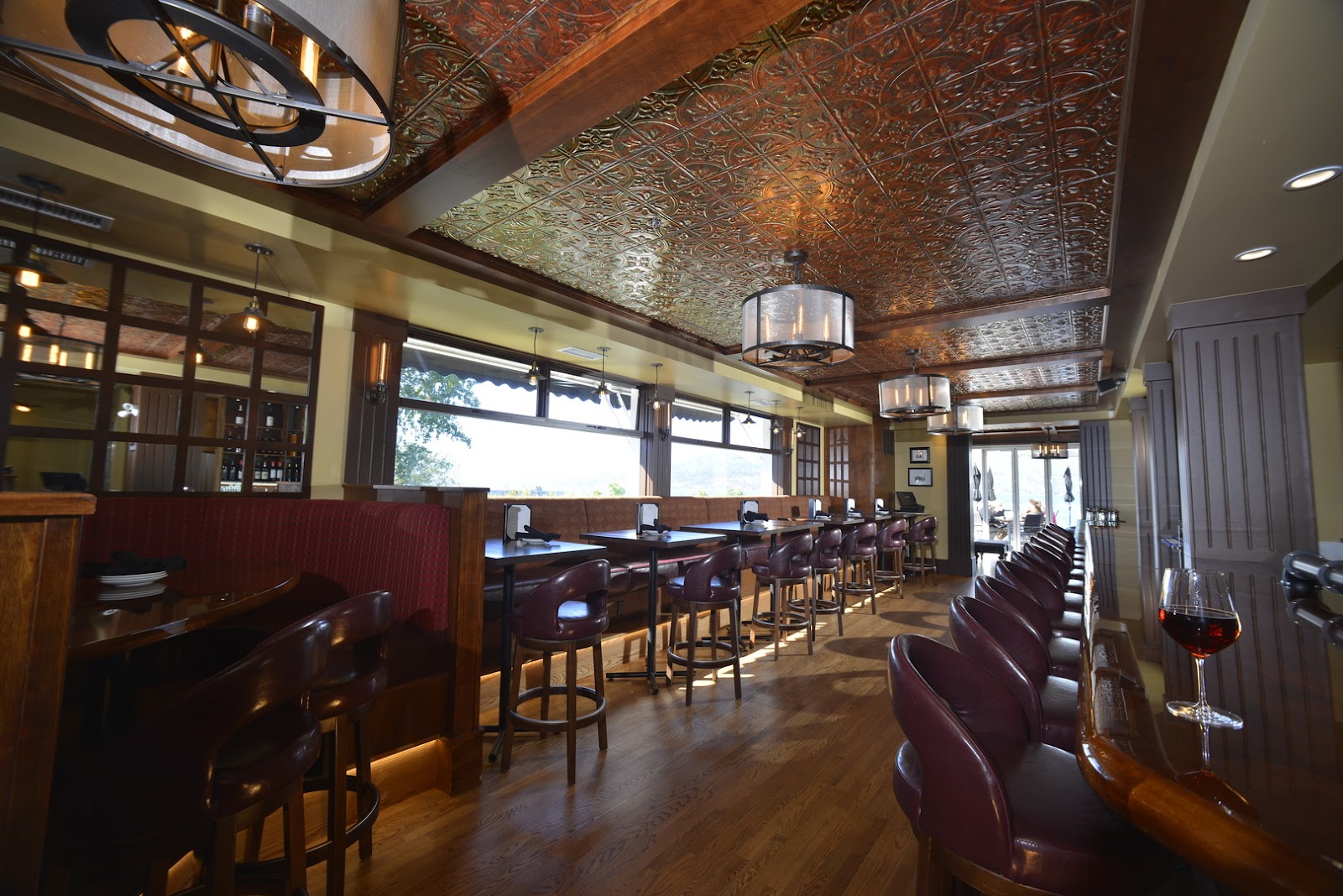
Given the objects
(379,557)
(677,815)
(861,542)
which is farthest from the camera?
(861,542)

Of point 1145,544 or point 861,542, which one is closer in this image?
point 1145,544

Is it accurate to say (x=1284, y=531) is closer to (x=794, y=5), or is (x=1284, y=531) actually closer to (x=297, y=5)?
(x=794, y=5)

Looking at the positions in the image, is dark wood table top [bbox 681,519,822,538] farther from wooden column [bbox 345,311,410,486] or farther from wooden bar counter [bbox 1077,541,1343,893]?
wooden bar counter [bbox 1077,541,1343,893]

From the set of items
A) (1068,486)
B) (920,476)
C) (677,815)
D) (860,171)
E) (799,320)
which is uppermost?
(860,171)

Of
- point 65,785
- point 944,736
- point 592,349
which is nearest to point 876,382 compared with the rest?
point 592,349

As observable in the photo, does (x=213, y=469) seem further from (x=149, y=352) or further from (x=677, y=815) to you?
(x=677, y=815)

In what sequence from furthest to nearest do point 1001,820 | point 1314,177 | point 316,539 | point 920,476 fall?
point 920,476, point 316,539, point 1314,177, point 1001,820

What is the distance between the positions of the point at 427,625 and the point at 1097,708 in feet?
8.32

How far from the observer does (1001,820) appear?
983 millimetres

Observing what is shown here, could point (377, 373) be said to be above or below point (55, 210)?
below

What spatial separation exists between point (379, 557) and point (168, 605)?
4.13 feet

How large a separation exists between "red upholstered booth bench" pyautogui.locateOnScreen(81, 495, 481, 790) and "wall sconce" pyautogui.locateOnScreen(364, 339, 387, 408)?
61.8 inches

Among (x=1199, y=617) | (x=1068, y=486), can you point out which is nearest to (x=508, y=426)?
(x=1199, y=617)

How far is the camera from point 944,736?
3.39ft
